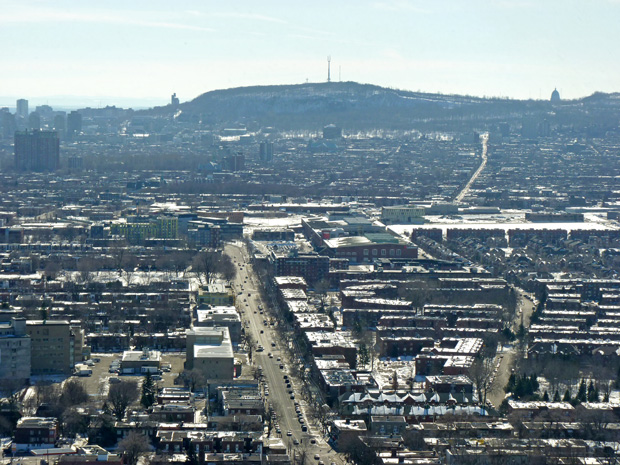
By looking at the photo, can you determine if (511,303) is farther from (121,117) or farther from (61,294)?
(121,117)

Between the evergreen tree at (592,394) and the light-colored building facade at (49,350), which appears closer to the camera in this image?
the evergreen tree at (592,394)

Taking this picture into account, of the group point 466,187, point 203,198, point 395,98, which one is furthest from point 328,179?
point 395,98

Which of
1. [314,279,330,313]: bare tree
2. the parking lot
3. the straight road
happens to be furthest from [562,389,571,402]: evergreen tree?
the straight road

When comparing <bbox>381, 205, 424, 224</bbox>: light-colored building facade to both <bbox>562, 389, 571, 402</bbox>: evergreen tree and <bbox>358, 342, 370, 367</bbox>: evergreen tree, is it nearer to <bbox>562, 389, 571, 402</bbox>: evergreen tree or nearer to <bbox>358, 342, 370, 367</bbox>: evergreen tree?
<bbox>358, 342, 370, 367</bbox>: evergreen tree

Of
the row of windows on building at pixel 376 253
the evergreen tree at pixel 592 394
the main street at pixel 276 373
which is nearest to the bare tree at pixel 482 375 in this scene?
the evergreen tree at pixel 592 394

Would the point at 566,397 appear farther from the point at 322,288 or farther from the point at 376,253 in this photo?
the point at 376,253

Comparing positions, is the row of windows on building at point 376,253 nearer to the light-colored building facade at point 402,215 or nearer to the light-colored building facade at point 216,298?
the light-colored building facade at point 216,298

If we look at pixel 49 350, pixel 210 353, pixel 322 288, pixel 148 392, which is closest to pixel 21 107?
pixel 322 288
